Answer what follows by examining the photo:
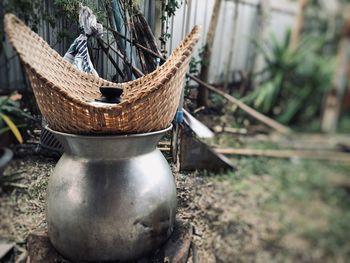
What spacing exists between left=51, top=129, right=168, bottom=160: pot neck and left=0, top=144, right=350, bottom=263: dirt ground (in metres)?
0.28

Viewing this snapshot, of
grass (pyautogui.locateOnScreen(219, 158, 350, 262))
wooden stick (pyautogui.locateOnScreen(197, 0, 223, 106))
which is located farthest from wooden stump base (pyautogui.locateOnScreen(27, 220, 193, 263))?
wooden stick (pyautogui.locateOnScreen(197, 0, 223, 106))

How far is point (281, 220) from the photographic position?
0.74 metres

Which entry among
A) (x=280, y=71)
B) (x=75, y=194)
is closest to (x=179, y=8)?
(x=280, y=71)

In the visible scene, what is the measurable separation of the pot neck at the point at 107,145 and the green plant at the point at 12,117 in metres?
0.27

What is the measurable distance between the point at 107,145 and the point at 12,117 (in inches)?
17.2

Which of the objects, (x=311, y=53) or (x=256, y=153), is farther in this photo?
(x=256, y=153)

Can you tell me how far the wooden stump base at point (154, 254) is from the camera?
0.98 metres

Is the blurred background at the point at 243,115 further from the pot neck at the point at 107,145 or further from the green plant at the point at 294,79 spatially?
the pot neck at the point at 107,145

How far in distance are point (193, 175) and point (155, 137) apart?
291 millimetres

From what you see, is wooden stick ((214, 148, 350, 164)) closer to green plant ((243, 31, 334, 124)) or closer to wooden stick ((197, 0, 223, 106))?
green plant ((243, 31, 334, 124))

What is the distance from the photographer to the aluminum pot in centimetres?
84

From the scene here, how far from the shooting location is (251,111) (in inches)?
31.0

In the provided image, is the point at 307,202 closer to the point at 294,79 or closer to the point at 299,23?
the point at 294,79

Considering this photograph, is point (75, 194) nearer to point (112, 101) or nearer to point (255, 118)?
point (112, 101)
